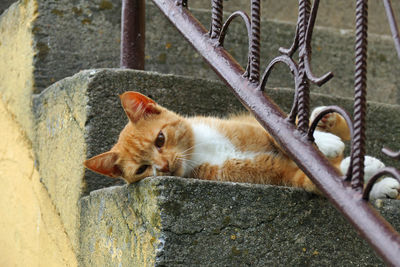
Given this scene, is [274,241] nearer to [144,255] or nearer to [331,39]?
[144,255]

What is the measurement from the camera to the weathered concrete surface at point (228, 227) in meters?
1.48

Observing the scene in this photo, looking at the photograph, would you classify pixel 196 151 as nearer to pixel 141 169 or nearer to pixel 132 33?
pixel 141 169

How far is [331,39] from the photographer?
3.26 meters

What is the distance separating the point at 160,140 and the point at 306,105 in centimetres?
81

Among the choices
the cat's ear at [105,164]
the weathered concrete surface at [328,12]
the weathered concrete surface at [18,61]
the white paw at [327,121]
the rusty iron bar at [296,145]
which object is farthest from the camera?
the weathered concrete surface at [328,12]

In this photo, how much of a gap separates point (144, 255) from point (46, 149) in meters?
1.09

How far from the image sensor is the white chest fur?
205cm

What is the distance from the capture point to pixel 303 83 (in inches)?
54.6

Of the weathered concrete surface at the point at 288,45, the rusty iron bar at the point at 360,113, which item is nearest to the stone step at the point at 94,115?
the weathered concrete surface at the point at 288,45

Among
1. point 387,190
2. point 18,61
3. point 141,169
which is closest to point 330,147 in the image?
point 387,190

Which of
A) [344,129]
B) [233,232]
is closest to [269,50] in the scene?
[344,129]

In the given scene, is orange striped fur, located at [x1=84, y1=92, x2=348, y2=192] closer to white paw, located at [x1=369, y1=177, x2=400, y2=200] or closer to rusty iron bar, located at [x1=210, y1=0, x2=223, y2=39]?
white paw, located at [x1=369, y1=177, x2=400, y2=200]

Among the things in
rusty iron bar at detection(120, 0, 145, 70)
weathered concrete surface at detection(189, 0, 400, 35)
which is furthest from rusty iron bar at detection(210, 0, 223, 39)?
weathered concrete surface at detection(189, 0, 400, 35)

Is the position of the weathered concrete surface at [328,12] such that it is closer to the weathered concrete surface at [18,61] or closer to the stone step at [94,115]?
the stone step at [94,115]
